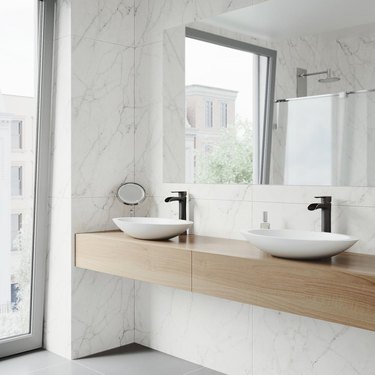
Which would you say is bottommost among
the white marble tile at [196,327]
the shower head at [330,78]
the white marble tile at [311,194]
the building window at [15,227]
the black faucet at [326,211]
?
the white marble tile at [196,327]

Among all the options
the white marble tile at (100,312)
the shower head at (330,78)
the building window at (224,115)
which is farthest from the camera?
the white marble tile at (100,312)

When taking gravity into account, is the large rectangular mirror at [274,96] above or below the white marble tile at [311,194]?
above

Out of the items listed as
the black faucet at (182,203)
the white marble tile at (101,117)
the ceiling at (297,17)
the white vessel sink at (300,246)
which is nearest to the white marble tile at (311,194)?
the white vessel sink at (300,246)

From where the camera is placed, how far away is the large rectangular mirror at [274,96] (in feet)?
8.73

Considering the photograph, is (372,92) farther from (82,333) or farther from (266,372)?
(82,333)

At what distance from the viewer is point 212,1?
10.6 ft

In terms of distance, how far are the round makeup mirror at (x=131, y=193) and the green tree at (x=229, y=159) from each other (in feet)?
1.44

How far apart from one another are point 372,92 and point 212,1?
3.81 ft

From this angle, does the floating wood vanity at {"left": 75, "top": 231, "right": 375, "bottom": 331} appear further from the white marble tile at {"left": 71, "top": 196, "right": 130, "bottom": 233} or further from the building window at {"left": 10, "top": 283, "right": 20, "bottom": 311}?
the building window at {"left": 10, "top": 283, "right": 20, "bottom": 311}

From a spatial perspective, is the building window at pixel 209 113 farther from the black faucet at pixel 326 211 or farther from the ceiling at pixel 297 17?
the black faucet at pixel 326 211

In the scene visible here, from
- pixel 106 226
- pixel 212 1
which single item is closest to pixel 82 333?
pixel 106 226

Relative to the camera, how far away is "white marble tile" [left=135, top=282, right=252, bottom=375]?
313 centimetres

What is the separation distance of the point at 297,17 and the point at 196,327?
1.87 metres

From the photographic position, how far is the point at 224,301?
3201mm
